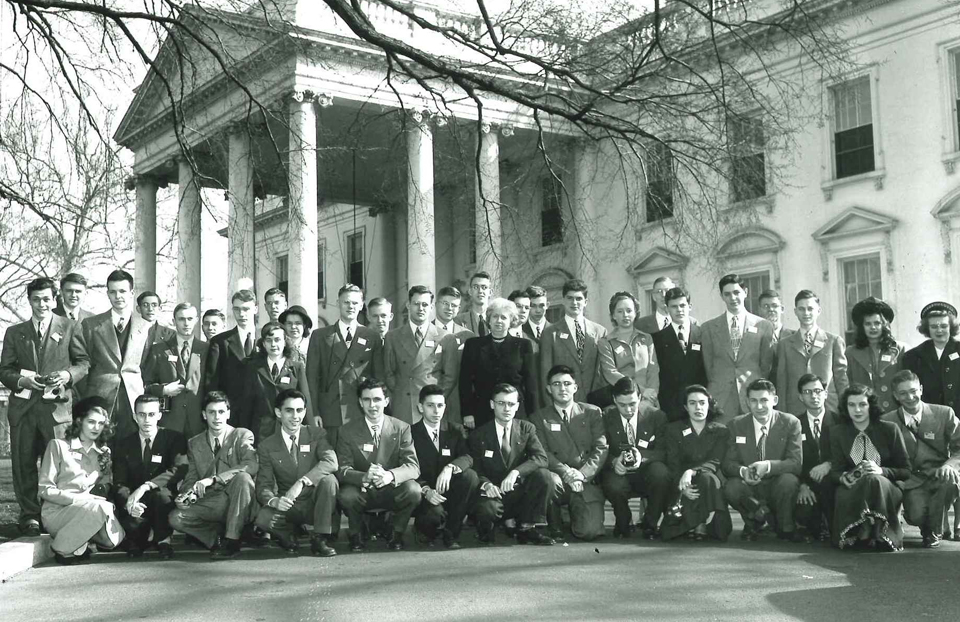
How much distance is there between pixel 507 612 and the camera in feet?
18.7

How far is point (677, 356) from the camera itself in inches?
402

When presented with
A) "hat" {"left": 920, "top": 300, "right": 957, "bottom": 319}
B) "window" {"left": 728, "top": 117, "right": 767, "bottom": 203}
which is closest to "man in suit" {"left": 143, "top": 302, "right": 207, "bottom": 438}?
"window" {"left": 728, "top": 117, "right": 767, "bottom": 203}

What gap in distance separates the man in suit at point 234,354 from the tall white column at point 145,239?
66.3ft

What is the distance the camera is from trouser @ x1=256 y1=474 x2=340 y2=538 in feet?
27.7

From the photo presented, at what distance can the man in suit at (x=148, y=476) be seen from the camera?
332 inches

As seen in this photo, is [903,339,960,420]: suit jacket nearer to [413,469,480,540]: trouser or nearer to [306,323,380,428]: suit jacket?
[413,469,480,540]: trouser

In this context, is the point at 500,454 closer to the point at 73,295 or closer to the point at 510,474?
the point at 510,474

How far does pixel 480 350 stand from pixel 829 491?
10.8 ft

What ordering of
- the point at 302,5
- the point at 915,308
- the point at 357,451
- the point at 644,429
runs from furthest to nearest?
the point at 302,5 → the point at 915,308 → the point at 644,429 → the point at 357,451

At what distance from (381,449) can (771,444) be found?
3.40 metres

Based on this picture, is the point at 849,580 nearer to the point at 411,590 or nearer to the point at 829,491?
the point at 829,491

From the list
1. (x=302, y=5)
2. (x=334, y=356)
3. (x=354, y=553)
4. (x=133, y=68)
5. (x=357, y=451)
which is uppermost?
(x=302, y=5)

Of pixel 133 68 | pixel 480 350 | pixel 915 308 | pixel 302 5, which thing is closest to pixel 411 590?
pixel 480 350

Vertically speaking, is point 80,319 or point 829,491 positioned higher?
point 80,319
